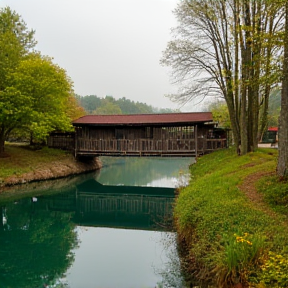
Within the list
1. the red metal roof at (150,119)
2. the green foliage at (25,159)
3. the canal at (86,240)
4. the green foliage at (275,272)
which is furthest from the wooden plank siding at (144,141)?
the green foliage at (275,272)

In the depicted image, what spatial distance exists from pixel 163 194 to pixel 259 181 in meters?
10.4

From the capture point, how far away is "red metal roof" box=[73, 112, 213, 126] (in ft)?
71.5

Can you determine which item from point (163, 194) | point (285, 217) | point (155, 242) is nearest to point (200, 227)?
point (285, 217)

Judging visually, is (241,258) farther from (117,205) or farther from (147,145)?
(147,145)

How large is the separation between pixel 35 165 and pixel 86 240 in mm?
13122

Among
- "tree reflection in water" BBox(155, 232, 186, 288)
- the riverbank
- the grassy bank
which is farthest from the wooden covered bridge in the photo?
"tree reflection in water" BBox(155, 232, 186, 288)

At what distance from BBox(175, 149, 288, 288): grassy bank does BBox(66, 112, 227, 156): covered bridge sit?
→ 11505 millimetres

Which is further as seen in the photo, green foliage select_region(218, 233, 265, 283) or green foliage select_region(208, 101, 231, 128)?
green foliage select_region(208, 101, 231, 128)

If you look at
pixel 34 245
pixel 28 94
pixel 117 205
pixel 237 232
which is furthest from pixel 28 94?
pixel 237 232

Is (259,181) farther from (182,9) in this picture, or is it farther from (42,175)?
(42,175)

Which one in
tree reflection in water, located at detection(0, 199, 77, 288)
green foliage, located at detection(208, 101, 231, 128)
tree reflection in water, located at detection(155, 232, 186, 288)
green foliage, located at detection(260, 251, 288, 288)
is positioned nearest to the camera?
green foliage, located at detection(260, 251, 288, 288)

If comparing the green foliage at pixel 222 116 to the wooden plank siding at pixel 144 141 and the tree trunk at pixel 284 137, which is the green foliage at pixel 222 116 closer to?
the wooden plank siding at pixel 144 141

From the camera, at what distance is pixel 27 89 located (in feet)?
67.3

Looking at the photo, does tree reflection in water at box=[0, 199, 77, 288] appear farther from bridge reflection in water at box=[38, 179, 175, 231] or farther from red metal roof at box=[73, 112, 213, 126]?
red metal roof at box=[73, 112, 213, 126]
